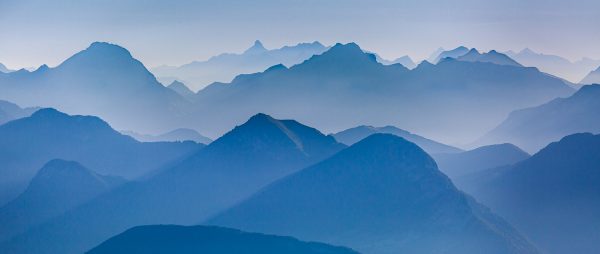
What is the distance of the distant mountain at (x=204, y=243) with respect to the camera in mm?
166500

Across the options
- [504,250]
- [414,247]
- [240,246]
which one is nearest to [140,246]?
[240,246]

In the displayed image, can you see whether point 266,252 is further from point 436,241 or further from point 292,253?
point 436,241

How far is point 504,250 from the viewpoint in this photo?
196 metres

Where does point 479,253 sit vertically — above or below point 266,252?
below

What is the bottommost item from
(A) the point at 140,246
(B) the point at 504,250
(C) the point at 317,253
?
(B) the point at 504,250

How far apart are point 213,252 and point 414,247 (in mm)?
51494

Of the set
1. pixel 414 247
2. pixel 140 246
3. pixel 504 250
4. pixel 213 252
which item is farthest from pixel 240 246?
pixel 504 250

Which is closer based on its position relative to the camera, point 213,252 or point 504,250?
point 213,252

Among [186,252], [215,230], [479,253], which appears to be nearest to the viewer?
[186,252]

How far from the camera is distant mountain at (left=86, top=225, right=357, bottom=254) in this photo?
166500 mm

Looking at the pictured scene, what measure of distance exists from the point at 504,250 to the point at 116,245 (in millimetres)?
77090

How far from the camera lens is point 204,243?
16875cm

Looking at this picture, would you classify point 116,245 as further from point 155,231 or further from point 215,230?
point 215,230

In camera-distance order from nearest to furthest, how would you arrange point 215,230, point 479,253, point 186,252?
point 186,252, point 215,230, point 479,253
